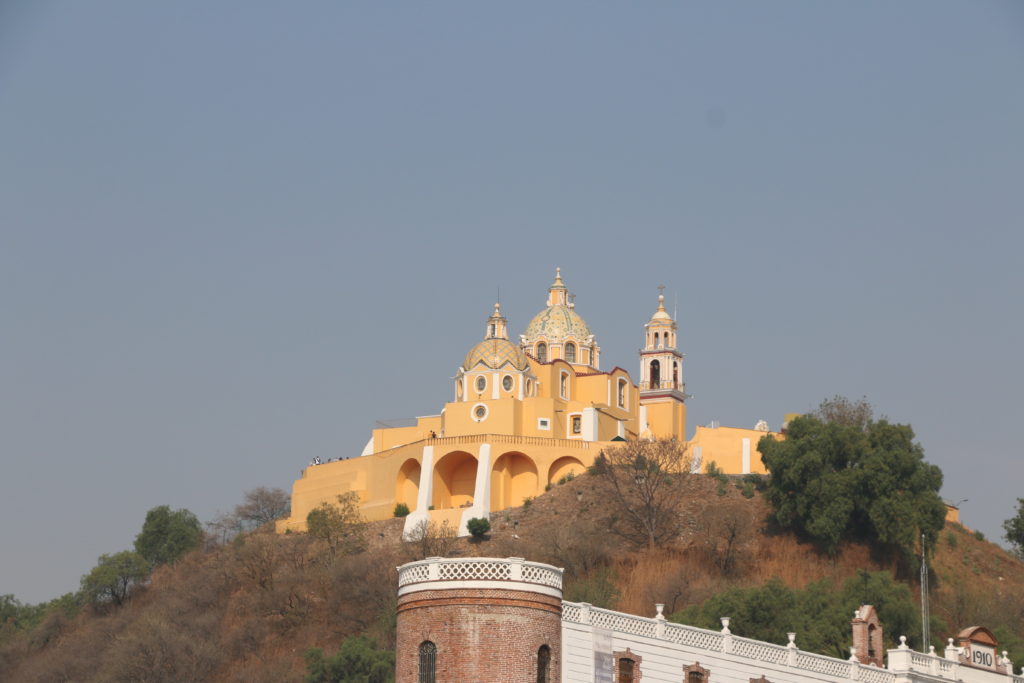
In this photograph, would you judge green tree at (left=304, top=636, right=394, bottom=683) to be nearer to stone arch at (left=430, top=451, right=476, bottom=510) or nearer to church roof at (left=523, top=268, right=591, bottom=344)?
stone arch at (left=430, top=451, right=476, bottom=510)

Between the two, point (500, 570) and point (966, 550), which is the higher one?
point (966, 550)

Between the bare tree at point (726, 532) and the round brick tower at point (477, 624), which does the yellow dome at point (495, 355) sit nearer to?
the bare tree at point (726, 532)

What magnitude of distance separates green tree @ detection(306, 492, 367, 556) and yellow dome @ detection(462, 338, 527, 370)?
932cm

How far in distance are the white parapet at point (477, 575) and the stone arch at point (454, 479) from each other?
51500 millimetres

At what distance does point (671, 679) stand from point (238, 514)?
73574 millimetres

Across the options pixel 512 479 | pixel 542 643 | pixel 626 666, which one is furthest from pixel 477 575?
pixel 512 479

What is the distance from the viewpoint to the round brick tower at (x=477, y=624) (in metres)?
41.5

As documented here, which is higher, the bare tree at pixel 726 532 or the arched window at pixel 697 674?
the bare tree at pixel 726 532

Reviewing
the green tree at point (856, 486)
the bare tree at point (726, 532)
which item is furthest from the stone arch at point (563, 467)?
the green tree at point (856, 486)

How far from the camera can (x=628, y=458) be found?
90625 mm

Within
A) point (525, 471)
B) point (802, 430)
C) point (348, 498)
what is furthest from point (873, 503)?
point (348, 498)

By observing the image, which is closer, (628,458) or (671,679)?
(671,679)

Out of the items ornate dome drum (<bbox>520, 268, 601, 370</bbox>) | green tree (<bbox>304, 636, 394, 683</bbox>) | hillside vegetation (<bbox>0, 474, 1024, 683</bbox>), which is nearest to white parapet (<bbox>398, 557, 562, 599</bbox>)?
green tree (<bbox>304, 636, 394, 683</bbox>)

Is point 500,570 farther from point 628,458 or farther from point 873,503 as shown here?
point 628,458
